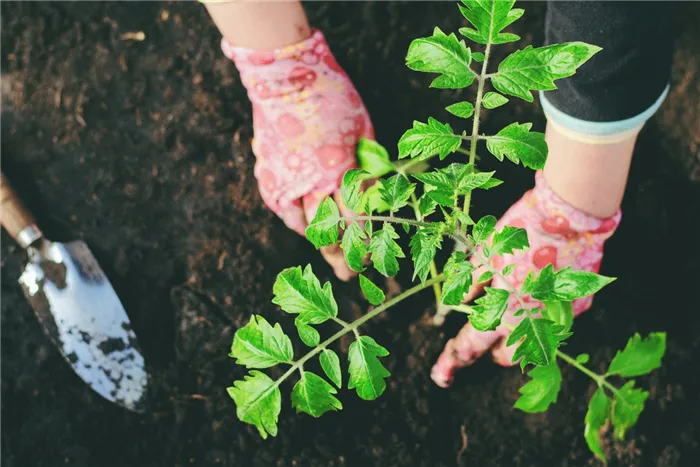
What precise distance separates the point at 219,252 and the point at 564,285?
90 cm

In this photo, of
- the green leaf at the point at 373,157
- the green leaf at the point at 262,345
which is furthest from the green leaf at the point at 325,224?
the green leaf at the point at 373,157

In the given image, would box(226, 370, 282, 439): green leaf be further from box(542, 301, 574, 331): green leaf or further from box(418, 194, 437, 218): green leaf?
box(542, 301, 574, 331): green leaf

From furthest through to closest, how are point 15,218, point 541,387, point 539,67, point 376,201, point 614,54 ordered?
point 15,218 → point 376,201 → point 541,387 → point 614,54 → point 539,67

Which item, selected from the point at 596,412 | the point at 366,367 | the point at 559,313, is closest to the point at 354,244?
the point at 366,367

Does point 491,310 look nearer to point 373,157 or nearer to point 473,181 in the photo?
point 473,181

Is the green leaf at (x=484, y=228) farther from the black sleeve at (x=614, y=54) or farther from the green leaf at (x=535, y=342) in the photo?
the black sleeve at (x=614, y=54)

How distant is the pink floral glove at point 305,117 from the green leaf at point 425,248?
1.83ft

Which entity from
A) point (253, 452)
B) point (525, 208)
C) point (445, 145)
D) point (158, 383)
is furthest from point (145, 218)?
point (445, 145)

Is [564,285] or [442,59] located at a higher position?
[442,59]

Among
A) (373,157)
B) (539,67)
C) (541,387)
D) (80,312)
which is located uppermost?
(539,67)

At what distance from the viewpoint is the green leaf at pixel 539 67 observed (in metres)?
0.66

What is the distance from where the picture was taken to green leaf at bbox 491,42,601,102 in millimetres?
661

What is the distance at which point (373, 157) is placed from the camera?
1295 millimetres

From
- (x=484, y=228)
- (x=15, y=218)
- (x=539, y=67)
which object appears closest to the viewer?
(x=539, y=67)
